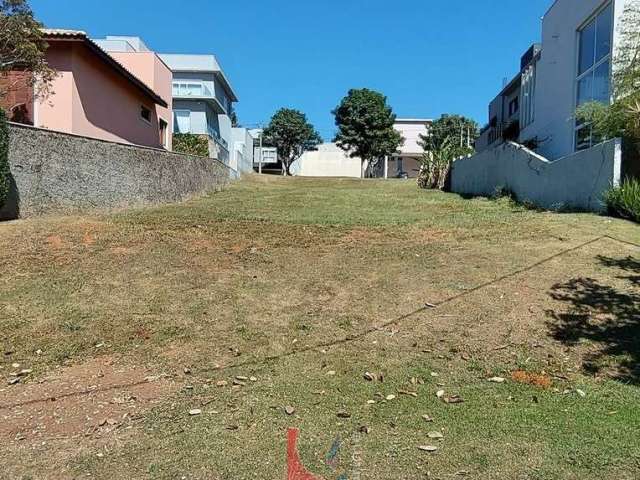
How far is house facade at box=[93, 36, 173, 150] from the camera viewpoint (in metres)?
24.1

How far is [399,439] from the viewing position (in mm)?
3717

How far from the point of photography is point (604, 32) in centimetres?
1481

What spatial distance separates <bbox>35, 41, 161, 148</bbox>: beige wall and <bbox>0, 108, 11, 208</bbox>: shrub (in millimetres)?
5768

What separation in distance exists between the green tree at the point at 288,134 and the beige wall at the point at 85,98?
3764cm

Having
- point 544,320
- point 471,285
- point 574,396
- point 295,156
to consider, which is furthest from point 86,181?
point 295,156

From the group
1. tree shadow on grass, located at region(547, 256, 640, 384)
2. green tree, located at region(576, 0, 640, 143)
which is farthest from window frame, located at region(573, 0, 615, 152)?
tree shadow on grass, located at region(547, 256, 640, 384)

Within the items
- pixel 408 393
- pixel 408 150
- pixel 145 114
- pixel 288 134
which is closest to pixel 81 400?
pixel 408 393

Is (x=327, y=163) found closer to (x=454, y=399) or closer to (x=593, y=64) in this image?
(x=593, y=64)

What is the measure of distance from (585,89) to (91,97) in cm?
1439

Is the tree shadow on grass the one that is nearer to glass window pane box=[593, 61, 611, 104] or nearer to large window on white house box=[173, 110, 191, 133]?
glass window pane box=[593, 61, 611, 104]

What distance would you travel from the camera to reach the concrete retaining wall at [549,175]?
1087cm

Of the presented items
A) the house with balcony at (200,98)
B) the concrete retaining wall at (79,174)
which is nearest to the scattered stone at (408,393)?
the concrete retaining wall at (79,174)

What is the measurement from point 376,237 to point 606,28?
9.73 m

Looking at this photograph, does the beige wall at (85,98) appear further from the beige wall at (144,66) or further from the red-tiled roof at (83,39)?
the beige wall at (144,66)
